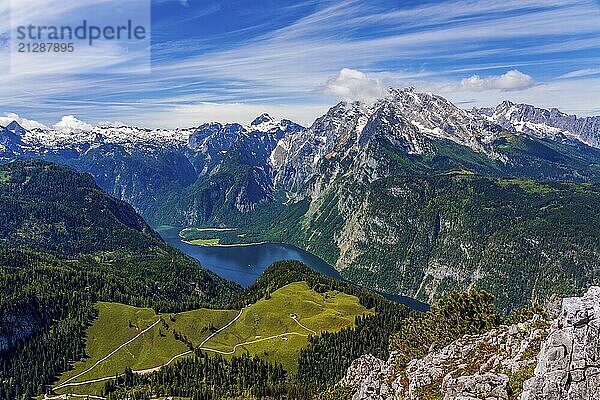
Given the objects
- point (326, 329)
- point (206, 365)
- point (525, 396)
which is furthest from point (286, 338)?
point (525, 396)

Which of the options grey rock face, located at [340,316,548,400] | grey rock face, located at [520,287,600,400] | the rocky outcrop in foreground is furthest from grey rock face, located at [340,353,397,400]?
grey rock face, located at [520,287,600,400]

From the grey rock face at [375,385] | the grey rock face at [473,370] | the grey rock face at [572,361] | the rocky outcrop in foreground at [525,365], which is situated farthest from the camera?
the grey rock face at [375,385]

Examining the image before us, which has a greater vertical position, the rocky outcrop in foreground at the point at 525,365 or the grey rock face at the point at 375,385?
the rocky outcrop in foreground at the point at 525,365

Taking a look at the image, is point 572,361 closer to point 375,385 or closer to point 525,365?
point 525,365

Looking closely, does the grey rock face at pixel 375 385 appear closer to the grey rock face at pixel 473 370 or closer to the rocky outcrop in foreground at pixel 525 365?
the grey rock face at pixel 473 370

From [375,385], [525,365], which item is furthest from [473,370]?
[375,385]

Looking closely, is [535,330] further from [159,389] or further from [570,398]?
[159,389]

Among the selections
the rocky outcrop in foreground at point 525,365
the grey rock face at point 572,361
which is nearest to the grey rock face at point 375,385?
the rocky outcrop in foreground at point 525,365
